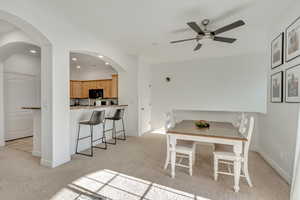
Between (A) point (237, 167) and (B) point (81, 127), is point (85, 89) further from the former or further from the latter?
(A) point (237, 167)

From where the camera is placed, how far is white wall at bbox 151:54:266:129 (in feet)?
15.0

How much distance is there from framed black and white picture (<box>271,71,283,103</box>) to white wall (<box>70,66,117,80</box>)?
18.1 feet

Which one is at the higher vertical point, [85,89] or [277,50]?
[277,50]

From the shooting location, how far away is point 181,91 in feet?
17.8

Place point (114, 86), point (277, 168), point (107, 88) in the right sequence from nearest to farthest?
point (277, 168) → point (114, 86) → point (107, 88)

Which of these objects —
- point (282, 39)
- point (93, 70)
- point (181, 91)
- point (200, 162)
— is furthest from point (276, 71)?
point (93, 70)

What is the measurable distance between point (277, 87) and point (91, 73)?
263 inches

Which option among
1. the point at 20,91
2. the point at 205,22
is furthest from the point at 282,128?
the point at 20,91

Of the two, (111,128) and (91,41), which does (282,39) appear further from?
(111,128)

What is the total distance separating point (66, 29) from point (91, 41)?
2.05 feet

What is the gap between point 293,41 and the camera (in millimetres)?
2172

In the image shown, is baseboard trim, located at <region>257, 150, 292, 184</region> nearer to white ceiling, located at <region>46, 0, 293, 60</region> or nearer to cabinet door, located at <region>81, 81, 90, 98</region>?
white ceiling, located at <region>46, 0, 293, 60</region>

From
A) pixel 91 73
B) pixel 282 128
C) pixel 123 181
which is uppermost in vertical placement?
pixel 91 73

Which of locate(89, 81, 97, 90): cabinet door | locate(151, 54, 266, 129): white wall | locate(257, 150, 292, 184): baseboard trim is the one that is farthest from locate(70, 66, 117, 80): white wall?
locate(257, 150, 292, 184): baseboard trim
